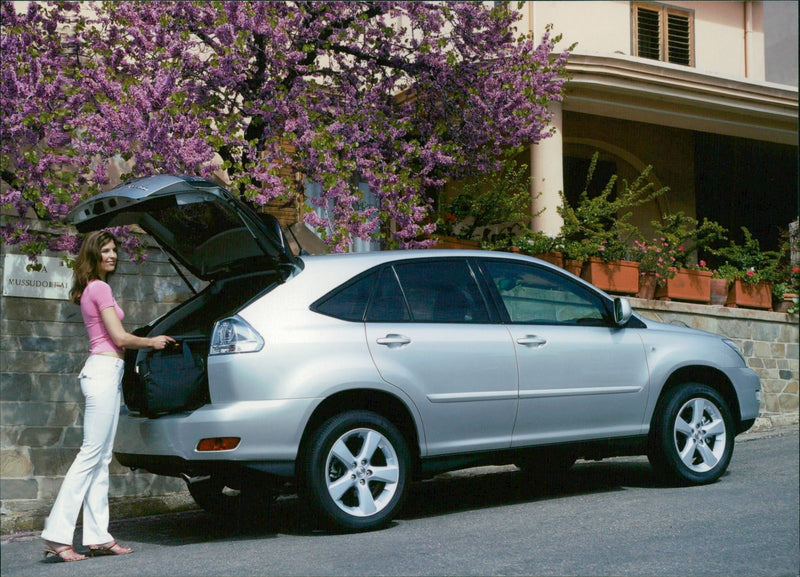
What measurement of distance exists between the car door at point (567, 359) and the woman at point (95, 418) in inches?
90.7

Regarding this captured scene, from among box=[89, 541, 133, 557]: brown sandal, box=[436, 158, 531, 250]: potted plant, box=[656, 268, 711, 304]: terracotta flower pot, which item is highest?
box=[436, 158, 531, 250]: potted plant

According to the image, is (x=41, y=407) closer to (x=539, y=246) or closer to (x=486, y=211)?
(x=486, y=211)

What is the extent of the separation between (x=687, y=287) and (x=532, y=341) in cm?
660

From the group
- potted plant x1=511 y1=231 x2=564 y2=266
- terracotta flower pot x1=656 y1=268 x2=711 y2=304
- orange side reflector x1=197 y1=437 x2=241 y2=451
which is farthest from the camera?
terracotta flower pot x1=656 y1=268 x2=711 y2=304

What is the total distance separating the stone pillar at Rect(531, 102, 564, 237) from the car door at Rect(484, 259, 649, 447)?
17.8ft

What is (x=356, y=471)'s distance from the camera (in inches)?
247

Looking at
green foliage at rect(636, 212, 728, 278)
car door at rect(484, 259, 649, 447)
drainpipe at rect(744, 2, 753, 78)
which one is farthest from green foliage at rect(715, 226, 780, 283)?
car door at rect(484, 259, 649, 447)

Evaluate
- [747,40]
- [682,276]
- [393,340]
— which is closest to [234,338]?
[393,340]

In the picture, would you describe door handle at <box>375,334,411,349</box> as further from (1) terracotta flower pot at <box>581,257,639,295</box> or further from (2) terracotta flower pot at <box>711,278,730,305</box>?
(2) terracotta flower pot at <box>711,278,730,305</box>

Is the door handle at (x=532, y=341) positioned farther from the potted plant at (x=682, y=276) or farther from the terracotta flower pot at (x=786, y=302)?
the terracotta flower pot at (x=786, y=302)

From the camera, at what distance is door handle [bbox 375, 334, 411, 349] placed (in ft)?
21.1

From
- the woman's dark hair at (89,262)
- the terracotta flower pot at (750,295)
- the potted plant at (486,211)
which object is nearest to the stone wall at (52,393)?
the woman's dark hair at (89,262)

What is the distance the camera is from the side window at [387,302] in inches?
258

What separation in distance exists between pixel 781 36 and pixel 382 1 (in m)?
14.5
